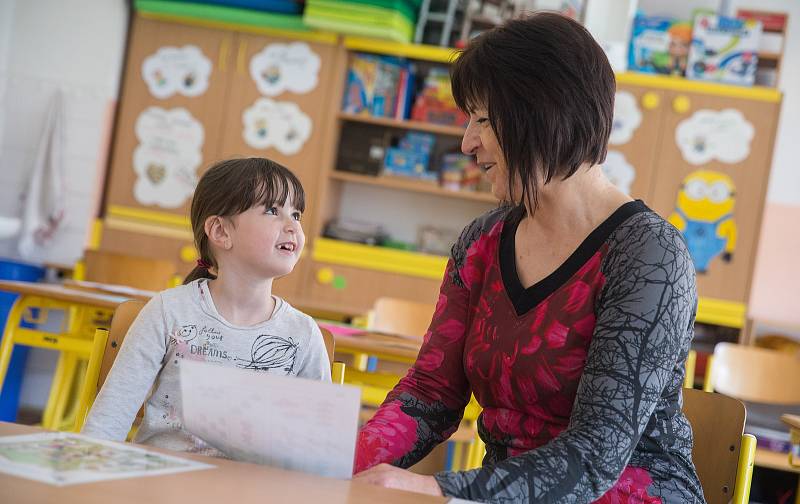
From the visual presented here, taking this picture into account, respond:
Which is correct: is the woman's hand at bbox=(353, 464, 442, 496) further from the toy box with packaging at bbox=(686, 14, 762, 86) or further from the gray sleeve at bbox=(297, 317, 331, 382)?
the toy box with packaging at bbox=(686, 14, 762, 86)

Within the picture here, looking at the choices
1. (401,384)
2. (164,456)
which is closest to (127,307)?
(401,384)

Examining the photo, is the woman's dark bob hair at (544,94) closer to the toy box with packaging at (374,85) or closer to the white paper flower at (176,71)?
the toy box with packaging at (374,85)

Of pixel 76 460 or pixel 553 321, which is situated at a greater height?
pixel 553 321

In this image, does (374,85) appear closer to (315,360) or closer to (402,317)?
(402,317)

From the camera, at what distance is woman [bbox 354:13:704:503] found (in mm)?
1098

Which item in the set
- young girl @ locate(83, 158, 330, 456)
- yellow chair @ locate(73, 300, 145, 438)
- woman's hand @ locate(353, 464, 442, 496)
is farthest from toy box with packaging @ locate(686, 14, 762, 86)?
woman's hand @ locate(353, 464, 442, 496)

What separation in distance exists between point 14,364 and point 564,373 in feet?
12.4

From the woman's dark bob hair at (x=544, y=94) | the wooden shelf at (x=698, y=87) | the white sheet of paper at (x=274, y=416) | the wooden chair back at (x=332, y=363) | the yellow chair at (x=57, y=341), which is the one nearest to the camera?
the white sheet of paper at (x=274, y=416)

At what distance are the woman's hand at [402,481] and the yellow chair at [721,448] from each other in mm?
664

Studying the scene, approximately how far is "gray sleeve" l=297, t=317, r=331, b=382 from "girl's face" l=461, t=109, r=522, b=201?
506 mm

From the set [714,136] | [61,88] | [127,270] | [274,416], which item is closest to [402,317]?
[127,270]

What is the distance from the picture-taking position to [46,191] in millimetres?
4965

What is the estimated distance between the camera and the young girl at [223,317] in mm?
1524

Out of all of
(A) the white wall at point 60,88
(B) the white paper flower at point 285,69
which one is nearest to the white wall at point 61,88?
(A) the white wall at point 60,88
